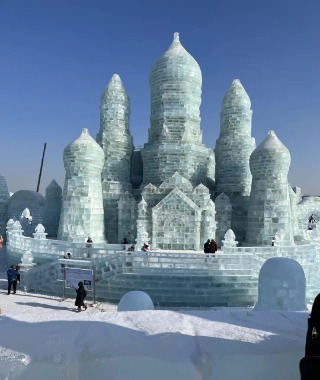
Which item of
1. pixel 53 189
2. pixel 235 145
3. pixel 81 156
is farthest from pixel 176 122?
pixel 53 189

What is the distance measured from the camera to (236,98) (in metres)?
26.7

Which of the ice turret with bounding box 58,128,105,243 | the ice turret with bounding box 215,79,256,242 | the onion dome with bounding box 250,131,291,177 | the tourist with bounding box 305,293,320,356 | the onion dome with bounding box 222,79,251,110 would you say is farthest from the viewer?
the onion dome with bounding box 222,79,251,110

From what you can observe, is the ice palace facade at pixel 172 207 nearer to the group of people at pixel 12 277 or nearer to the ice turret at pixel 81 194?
the ice turret at pixel 81 194

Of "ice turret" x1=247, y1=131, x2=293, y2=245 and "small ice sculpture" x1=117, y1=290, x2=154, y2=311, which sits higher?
"ice turret" x1=247, y1=131, x2=293, y2=245

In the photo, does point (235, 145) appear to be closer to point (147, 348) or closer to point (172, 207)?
point (172, 207)

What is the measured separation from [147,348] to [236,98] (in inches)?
1048

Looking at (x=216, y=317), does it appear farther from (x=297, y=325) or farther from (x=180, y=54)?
(x=180, y=54)

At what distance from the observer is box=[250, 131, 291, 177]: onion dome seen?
846 inches

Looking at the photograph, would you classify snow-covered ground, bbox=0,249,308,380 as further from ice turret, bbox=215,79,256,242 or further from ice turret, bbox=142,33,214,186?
ice turret, bbox=215,79,256,242

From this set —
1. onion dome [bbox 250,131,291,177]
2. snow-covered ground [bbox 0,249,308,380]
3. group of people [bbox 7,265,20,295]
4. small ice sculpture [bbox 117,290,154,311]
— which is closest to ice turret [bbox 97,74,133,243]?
onion dome [bbox 250,131,291,177]

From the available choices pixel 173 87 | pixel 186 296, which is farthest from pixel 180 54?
pixel 186 296

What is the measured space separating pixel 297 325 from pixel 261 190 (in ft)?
63.7

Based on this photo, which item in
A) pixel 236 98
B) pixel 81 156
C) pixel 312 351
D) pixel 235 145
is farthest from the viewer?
pixel 236 98

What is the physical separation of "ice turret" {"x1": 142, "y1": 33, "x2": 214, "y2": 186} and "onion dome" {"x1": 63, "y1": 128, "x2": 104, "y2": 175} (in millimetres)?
5011
